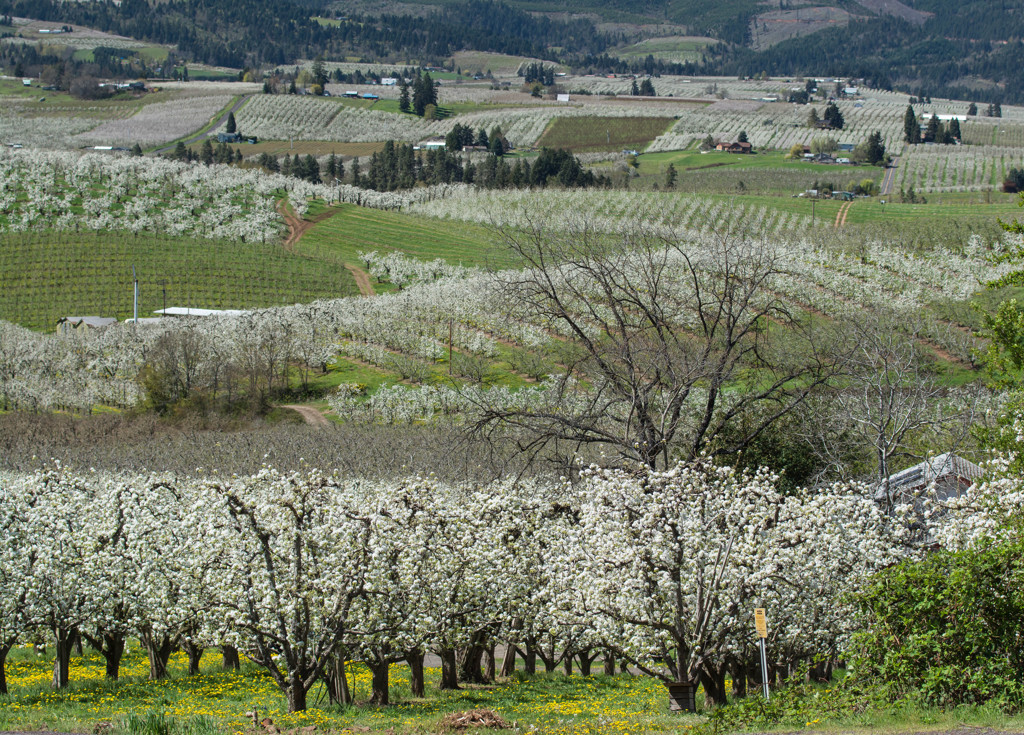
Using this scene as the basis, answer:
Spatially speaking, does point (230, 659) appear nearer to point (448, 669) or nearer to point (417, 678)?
point (448, 669)

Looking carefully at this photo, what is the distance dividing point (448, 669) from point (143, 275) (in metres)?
85.2

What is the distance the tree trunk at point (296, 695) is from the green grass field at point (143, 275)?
78458 mm

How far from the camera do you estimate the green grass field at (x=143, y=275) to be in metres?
94.3

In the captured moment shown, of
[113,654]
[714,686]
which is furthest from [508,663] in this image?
[714,686]

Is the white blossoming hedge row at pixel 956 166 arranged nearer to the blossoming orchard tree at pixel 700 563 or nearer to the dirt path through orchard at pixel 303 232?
the dirt path through orchard at pixel 303 232

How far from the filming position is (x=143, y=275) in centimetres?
10112

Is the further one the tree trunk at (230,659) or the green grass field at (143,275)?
the green grass field at (143,275)

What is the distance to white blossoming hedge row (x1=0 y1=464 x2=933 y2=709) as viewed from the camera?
18.0 m

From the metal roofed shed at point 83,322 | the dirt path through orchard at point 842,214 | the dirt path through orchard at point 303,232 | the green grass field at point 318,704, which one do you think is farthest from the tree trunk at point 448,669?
the dirt path through orchard at point 842,214

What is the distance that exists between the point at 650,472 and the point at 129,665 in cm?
1997

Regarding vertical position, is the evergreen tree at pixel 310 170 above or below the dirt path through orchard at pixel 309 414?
above

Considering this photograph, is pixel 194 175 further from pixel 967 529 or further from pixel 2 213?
pixel 967 529

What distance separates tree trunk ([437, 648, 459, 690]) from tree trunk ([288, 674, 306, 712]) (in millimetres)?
5234

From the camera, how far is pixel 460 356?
79.2 meters
